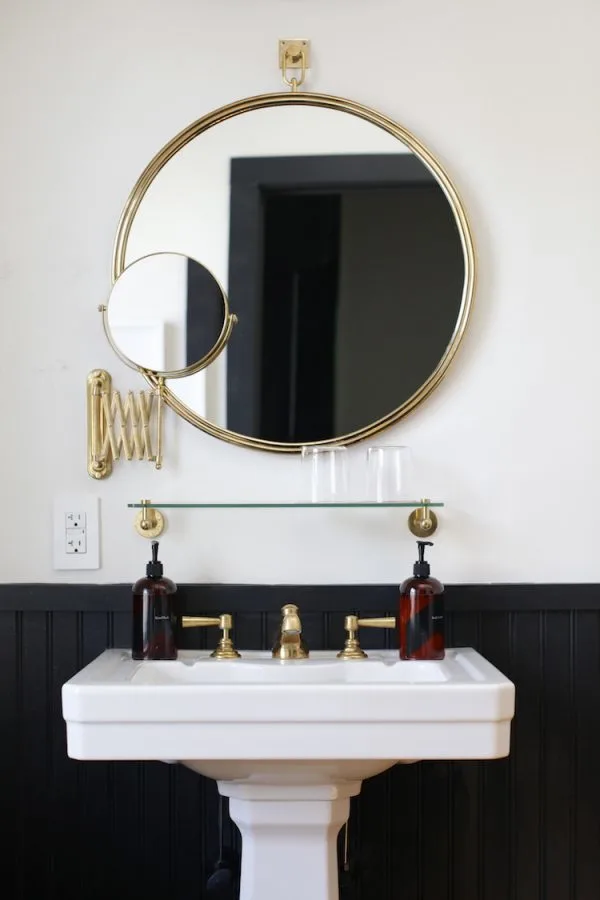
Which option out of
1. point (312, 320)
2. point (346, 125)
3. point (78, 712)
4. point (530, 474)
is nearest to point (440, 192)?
point (346, 125)

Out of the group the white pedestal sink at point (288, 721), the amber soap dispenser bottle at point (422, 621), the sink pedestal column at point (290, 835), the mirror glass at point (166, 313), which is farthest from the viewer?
the mirror glass at point (166, 313)

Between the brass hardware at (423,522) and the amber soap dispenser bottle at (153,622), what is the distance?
48 centimetres

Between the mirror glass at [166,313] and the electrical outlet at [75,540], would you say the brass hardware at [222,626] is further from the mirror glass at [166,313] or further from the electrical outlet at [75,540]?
the mirror glass at [166,313]

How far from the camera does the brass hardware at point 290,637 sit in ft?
5.60

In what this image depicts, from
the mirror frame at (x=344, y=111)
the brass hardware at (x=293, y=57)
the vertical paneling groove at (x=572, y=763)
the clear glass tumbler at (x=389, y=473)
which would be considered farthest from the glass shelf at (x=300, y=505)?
the brass hardware at (x=293, y=57)

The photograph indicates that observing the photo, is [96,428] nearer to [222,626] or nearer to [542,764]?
[222,626]

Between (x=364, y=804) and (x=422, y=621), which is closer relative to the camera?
(x=422, y=621)

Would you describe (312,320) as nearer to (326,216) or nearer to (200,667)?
(326,216)

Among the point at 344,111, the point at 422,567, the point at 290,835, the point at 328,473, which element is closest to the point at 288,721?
the point at 290,835

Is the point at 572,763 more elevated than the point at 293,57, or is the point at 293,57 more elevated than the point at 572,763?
the point at 293,57

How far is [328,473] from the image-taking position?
1837 mm

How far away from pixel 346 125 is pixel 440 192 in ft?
0.73

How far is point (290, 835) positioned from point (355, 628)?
14.2 inches

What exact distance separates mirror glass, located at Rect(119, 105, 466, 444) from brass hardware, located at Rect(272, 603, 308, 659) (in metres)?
0.34
